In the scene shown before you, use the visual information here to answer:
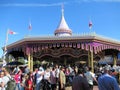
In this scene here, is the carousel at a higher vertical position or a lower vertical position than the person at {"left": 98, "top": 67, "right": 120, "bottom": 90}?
higher

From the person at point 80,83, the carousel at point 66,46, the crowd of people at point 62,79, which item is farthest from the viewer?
the carousel at point 66,46

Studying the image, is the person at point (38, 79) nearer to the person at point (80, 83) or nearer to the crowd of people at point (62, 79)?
the crowd of people at point (62, 79)

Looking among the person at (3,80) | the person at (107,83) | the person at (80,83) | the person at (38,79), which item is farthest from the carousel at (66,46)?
the person at (107,83)

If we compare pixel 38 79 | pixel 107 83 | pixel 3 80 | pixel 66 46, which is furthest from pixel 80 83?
pixel 66 46

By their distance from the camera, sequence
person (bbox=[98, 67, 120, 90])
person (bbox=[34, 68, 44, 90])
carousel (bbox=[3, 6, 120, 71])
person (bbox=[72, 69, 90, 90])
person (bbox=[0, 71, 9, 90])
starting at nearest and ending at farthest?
person (bbox=[98, 67, 120, 90]) → person (bbox=[72, 69, 90, 90]) → person (bbox=[0, 71, 9, 90]) → person (bbox=[34, 68, 44, 90]) → carousel (bbox=[3, 6, 120, 71])

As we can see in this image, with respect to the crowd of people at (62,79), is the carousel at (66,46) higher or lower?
higher

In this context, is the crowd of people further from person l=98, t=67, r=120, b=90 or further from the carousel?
the carousel

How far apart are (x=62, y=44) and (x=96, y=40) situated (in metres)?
2.93

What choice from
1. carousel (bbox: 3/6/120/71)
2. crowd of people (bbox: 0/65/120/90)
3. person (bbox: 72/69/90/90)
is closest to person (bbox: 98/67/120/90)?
crowd of people (bbox: 0/65/120/90)

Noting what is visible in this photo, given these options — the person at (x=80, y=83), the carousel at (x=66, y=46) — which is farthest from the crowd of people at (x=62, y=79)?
the carousel at (x=66, y=46)

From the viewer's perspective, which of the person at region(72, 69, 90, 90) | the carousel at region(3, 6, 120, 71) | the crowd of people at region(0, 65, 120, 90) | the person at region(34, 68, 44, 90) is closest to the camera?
the crowd of people at region(0, 65, 120, 90)

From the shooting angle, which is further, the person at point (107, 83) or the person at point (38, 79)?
the person at point (38, 79)

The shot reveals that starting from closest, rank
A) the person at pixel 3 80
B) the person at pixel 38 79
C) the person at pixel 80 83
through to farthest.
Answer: the person at pixel 80 83, the person at pixel 3 80, the person at pixel 38 79

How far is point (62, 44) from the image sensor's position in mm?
25938
